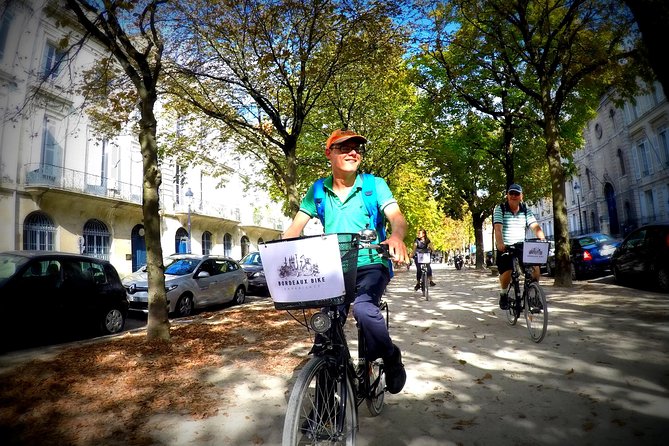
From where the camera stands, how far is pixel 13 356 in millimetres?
5652

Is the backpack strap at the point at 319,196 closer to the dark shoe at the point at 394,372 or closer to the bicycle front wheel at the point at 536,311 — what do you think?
the dark shoe at the point at 394,372

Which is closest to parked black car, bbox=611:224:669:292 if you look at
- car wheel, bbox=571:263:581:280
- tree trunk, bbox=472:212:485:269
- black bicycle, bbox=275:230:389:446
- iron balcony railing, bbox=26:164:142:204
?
car wheel, bbox=571:263:581:280

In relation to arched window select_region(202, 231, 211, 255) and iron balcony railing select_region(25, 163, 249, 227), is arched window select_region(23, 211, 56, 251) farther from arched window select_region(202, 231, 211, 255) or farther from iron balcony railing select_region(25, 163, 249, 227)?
arched window select_region(202, 231, 211, 255)

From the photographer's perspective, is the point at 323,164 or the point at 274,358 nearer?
the point at 274,358

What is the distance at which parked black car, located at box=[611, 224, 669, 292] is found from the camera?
28.3 feet

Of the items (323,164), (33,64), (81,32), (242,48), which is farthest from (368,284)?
(323,164)

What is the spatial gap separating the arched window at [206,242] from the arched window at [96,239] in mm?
9129

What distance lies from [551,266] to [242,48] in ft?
48.3

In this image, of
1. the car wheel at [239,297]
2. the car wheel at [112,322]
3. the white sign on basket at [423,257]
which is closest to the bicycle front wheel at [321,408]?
the car wheel at [112,322]

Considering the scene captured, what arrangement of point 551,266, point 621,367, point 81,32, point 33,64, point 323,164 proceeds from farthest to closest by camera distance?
point 323,164 → point 551,266 → point 81,32 → point 33,64 → point 621,367

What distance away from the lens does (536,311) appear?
5227mm

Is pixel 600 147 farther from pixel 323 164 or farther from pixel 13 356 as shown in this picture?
pixel 13 356

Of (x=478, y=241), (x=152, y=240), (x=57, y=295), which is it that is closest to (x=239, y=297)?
(x=57, y=295)

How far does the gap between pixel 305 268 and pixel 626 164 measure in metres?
23.1
